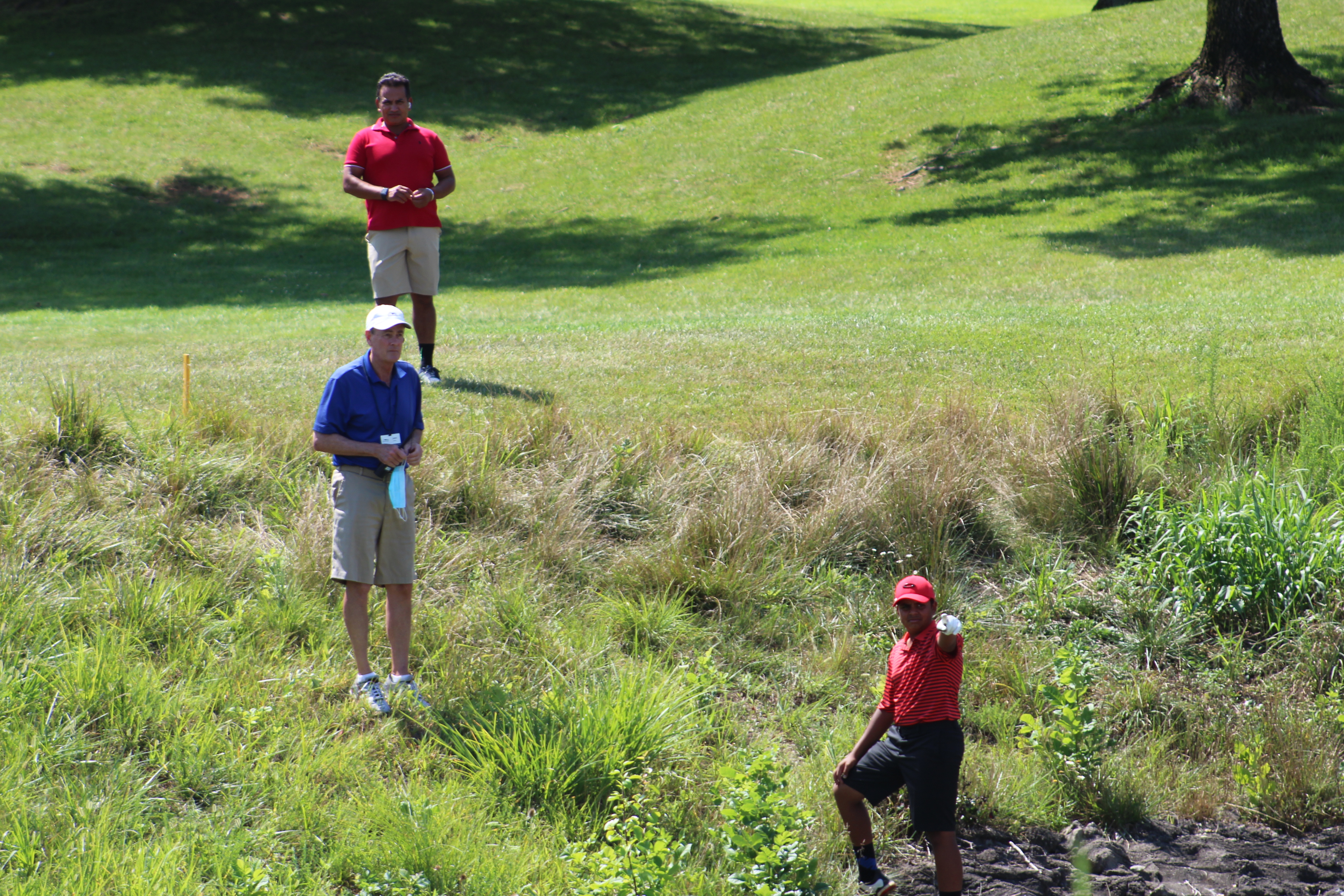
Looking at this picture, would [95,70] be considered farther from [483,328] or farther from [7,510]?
[7,510]

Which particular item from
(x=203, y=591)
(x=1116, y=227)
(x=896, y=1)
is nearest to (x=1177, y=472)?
(x=203, y=591)

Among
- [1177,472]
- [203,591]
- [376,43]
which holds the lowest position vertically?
[203,591]

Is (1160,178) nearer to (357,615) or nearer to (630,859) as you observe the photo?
(357,615)

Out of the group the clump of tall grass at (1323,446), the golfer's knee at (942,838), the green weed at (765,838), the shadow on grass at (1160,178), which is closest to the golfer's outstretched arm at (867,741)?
the green weed at (765,838)

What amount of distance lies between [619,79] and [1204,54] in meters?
15.8

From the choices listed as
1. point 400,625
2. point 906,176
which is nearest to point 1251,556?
point 400,625

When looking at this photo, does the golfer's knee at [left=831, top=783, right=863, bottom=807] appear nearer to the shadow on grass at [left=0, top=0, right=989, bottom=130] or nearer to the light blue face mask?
the light blue face mask

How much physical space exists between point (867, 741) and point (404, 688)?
2.23m

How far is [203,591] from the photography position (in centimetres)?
621

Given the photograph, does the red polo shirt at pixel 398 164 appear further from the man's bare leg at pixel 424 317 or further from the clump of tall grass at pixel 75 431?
the clump of tall grass at pixel 75 431

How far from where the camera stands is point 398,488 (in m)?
5.04

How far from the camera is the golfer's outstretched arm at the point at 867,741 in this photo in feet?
14.4

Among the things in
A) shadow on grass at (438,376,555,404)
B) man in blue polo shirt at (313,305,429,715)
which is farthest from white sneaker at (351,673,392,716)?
shadow on grass at (438,376,555,404)

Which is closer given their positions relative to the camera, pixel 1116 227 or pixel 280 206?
pixel 1116 227
